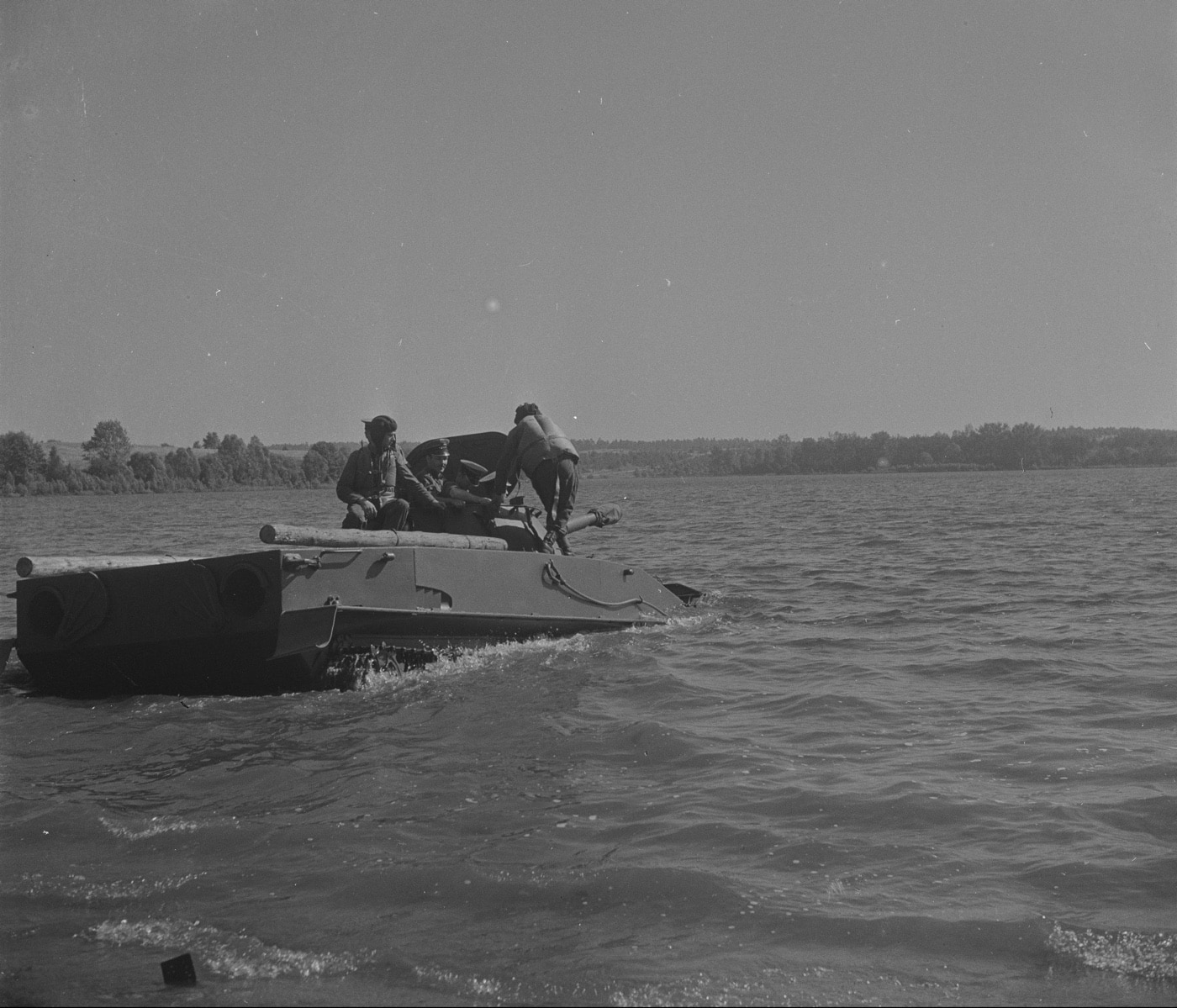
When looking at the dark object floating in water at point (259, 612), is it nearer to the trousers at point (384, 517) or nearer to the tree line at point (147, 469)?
the trousers at point (384, 517)

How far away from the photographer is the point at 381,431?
11.8m

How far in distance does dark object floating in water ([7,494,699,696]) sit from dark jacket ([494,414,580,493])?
200 centimetres

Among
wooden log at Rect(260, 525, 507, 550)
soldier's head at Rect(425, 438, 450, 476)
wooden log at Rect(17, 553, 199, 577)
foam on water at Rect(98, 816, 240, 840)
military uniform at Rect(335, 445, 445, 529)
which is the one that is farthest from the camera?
soldier's head at Rect(425, 438, 450, 476)

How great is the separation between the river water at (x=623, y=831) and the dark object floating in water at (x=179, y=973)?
55mm

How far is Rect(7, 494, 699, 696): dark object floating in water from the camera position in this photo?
9164 mm

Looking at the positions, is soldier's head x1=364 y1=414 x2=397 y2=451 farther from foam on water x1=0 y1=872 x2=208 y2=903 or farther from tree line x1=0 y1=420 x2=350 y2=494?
tree line x1=0 y1=420 x2=350 y2=494

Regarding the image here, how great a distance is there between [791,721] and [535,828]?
316 cm

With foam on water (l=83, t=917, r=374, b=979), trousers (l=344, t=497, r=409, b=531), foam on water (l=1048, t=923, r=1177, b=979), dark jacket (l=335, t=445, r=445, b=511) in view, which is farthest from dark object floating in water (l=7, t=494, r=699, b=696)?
foam on water (l=1048, t=923, r=1177, b=979)

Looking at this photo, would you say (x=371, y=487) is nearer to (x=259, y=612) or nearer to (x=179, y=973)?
(x=259, y=612)

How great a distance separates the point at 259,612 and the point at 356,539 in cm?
105

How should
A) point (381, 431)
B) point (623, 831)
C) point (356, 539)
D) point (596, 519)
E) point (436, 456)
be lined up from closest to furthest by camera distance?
point (623, 831)
point (356, 539)
point (381, 431)
point (436, 456)
point (596, 519)

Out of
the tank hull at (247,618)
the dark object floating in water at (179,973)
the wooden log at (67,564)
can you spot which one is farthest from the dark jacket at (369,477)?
the dark object floating in water at (179,973)

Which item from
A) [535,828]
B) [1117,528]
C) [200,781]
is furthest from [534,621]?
[1117,528]

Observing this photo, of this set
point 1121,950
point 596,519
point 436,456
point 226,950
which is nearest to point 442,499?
point 436,456
